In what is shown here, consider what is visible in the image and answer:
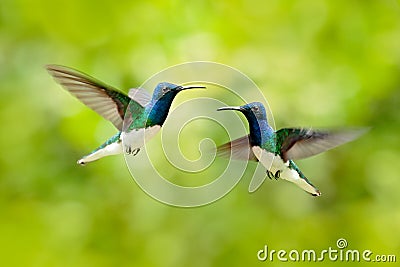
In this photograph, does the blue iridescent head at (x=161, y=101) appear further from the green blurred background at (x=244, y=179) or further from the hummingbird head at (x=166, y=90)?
the green blurred background at (x=244, y=179)

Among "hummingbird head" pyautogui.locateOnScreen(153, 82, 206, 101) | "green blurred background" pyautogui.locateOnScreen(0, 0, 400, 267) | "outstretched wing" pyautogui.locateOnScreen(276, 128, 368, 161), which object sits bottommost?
"outstretched wing" pyautogui.locateOnScreen(276, 128, 368, 161)

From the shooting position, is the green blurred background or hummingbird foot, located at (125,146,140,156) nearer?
hummingbird foot, located at (125,146,140,156)

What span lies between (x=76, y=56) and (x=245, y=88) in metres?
0.83

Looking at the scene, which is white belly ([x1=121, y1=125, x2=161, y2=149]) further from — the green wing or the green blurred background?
the green blurred background

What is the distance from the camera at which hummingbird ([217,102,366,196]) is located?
0.43 metres

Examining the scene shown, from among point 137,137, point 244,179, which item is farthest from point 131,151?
point 244,179

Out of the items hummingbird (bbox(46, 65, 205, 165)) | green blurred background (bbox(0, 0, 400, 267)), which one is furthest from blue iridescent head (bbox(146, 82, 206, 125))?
green blurred background (bbox(0, 0, 400, 267))

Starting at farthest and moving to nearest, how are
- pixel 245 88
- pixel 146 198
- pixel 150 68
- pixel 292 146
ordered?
pixel 146 198
pixel 150 68
pixel 245 88
pixel 292 146

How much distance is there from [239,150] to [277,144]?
0.11ft

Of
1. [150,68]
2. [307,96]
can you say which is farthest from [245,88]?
[307,96]

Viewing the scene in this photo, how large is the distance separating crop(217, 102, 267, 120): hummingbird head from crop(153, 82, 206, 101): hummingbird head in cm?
4

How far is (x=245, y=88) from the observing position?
59 centimetres

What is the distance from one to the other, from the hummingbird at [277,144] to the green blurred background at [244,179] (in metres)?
0.83

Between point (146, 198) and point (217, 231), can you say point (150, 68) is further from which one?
point (217, 231)
